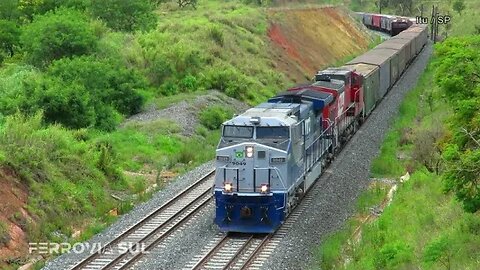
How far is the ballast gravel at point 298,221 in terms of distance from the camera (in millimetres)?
18594

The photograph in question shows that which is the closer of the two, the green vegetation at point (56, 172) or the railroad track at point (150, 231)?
the railroad track at point (150, 231)

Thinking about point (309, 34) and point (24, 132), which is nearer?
point (24, 132)

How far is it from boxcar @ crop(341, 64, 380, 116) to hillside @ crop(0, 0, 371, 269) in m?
7.32

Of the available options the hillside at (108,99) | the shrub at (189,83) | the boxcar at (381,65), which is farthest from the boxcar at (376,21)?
the shrub at (189,83)

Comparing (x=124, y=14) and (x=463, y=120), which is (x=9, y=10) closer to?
(x=124, y=14)

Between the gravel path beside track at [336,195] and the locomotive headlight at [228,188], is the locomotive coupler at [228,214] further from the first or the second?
the gravel path beside track at [336,195]

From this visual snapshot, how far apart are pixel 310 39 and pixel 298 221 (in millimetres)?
50179

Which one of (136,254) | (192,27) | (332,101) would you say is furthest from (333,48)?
(136,254)

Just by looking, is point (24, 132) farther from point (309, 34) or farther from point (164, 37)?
point (309, 34)

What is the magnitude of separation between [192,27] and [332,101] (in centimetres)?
2858

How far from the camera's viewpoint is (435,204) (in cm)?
2056

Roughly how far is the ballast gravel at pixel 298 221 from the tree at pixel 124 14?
23.4 meters

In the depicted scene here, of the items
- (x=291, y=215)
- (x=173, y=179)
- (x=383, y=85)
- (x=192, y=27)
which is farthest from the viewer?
(x=192, y=27)

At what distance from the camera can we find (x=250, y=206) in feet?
67.2
